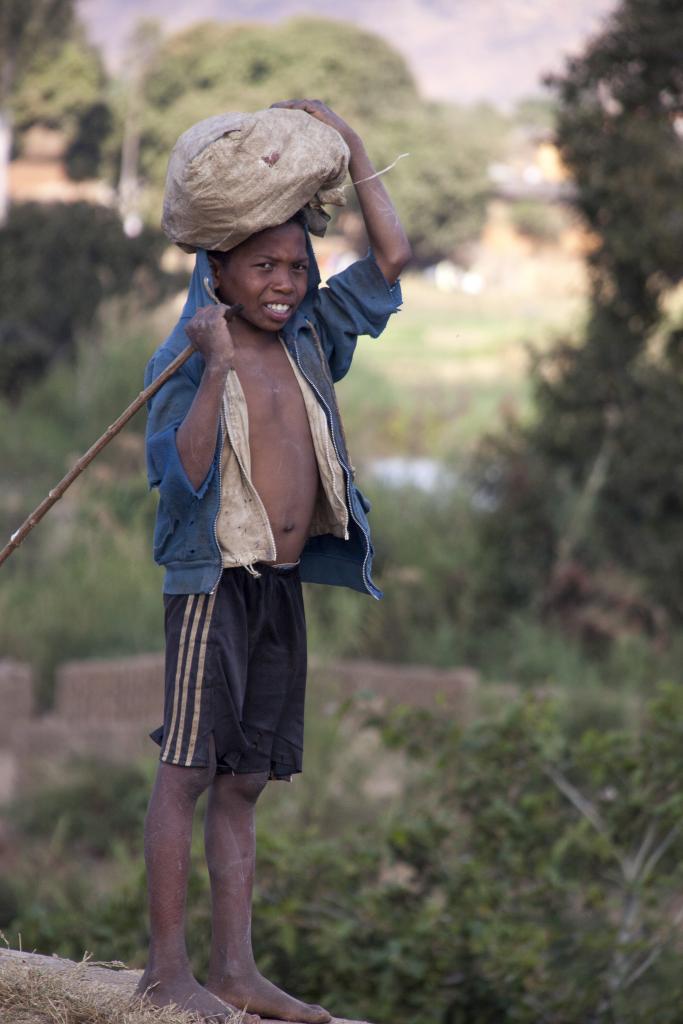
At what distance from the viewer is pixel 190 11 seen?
14388 centimetres

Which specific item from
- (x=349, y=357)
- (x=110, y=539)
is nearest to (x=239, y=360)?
(x=349, y=357)

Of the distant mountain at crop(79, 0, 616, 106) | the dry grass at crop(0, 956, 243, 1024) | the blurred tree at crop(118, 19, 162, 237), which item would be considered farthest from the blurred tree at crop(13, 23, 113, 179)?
the distant mountain at crop(79, 0, 616, 106)

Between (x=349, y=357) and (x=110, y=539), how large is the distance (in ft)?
21.7

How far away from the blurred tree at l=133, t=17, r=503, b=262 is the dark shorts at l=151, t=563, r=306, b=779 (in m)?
27.4

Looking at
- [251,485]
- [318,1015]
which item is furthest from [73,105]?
[318,1015]

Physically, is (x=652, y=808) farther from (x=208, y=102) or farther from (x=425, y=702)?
(x=208, y=102)

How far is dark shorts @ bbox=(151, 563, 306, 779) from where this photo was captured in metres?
3.21

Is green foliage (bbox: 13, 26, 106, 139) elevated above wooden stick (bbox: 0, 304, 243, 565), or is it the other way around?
green foliage (bbox: 13, 26, 106, 139)

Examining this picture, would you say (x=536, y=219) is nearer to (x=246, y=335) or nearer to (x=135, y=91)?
(x=135, y=91)

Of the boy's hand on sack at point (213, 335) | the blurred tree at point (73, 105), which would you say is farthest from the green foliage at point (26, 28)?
the boy's hand on sack at point (213, 335)

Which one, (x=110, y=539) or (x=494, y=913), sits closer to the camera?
(x=494, y=913)

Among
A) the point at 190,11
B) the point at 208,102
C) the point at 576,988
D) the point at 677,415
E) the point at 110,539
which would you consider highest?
the point at 190,11

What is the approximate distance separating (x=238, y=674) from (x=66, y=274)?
11487mm

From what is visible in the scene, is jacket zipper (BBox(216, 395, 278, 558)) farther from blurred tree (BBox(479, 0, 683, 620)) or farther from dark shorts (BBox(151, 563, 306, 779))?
blurred tree (BBox(479, 0, 683, 620))
